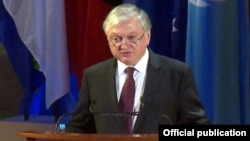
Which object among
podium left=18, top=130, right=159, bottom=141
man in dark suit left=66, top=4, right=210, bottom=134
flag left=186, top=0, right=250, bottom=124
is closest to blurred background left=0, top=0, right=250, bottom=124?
flag left=186, top=0, right=250, bottom=124

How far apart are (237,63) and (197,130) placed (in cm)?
94

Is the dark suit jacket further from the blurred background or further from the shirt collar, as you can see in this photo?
the blurred background

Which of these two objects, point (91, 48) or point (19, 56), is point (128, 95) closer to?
point (91, 48)

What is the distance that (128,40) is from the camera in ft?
4.09

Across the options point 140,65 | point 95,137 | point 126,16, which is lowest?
point 95,137

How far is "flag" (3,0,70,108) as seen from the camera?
6.37 ft

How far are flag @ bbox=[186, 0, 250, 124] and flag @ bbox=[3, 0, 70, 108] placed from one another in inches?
25.9

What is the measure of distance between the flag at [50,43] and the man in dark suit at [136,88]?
667 mm

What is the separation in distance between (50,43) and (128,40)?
2.59 feet

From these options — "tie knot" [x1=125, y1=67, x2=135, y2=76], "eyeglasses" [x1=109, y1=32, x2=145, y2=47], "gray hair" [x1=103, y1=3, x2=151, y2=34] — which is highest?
"gray hair" [x1=103, y1=3, x2=151, y2=34]

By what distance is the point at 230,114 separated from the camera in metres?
1.63

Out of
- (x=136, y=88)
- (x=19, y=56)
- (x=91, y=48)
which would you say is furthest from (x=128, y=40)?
(x=19, y=56)

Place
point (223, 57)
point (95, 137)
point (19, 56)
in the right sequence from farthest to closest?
1. point (19, 56)
2. point (223, 57)
3. point (95, 137)

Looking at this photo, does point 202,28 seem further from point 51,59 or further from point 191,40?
point 51,59
